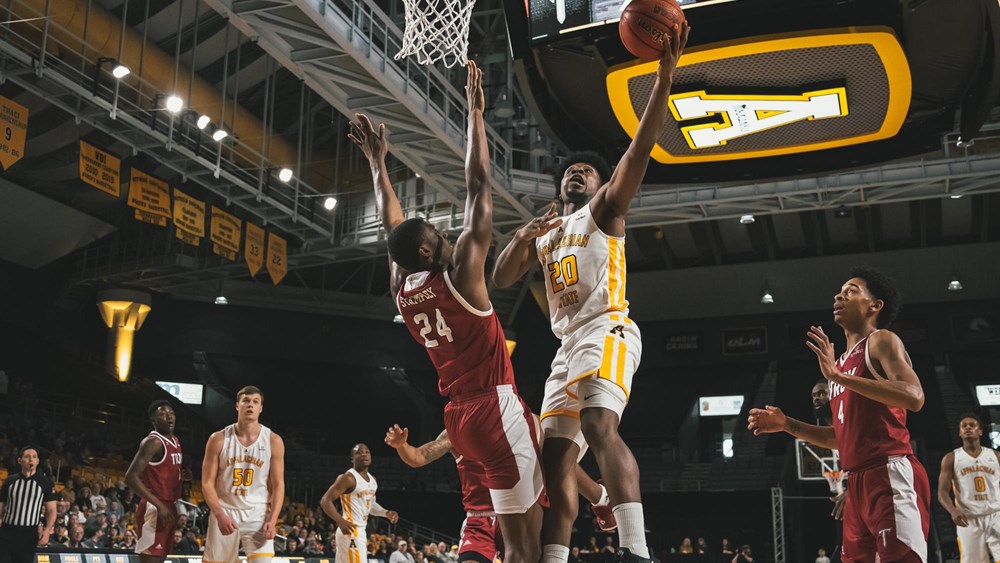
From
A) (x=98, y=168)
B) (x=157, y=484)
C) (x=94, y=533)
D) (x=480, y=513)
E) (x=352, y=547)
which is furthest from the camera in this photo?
(x=98, y=168)

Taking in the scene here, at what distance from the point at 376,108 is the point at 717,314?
16889mm

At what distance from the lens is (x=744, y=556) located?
1995cm

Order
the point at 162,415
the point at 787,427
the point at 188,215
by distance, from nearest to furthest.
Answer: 1. the point at 787,427
2. the point at 162,415
3. the point at 188,215

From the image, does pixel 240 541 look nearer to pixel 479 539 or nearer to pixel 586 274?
pixel 479 539

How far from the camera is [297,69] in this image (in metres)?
14.9

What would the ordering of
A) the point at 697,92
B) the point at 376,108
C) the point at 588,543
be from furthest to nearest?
the point at 588,543 < the point at 376,108 < the point at 697,92

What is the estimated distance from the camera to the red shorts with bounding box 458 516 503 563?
18.6 feet

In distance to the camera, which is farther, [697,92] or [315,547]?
[315,547]

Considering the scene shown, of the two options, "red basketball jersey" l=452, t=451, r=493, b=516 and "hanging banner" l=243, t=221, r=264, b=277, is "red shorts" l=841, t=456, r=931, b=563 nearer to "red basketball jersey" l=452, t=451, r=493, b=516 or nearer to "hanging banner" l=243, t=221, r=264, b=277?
"red basketball jersey" l=452, t=451, r=493, b=516

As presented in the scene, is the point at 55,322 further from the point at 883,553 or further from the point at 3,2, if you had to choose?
the point at 883,553

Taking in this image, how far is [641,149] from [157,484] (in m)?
5.78

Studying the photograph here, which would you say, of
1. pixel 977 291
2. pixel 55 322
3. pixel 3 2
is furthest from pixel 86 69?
pixel 977 291

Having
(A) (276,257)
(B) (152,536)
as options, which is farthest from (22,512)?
(A) (276,257)

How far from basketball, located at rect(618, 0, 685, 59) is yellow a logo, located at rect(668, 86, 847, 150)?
2.93m
